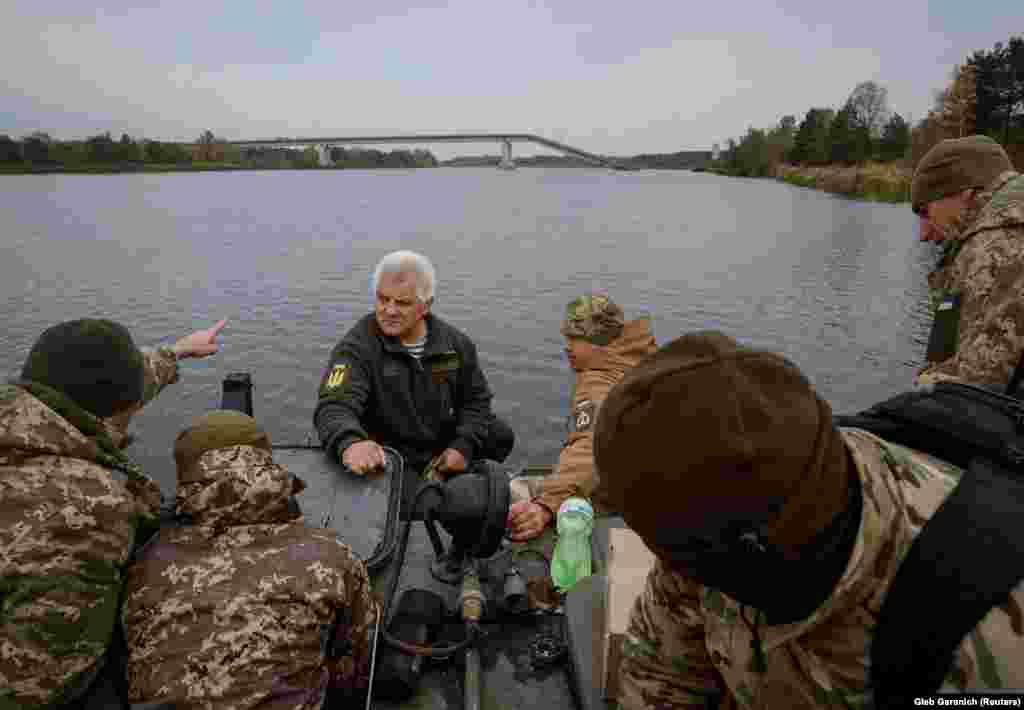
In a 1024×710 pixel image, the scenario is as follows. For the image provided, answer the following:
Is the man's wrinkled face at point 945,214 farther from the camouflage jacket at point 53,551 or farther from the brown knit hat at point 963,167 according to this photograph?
the camouflage jacket at point 53,551

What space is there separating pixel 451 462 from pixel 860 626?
10.2 feet

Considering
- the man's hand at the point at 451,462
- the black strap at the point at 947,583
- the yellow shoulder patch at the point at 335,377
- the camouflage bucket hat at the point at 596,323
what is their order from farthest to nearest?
the camouflage bucket hat at the point at 596,323, the man's hand at the point at 451,462, the yellow shoulder patch at the point at 335,377, the black strap at the point at 947,583

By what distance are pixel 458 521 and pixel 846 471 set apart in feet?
6.46

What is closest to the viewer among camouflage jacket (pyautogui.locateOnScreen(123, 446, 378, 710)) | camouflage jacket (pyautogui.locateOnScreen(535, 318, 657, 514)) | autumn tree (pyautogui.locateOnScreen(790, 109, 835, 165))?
camouflage jacket (pyautogui.locateOnScreen(123, 446, 378, 710))

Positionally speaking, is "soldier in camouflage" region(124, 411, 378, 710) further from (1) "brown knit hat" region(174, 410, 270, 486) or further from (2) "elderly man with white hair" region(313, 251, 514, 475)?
(2) "elderly man with white hair" region(313, 251, 514, 475)

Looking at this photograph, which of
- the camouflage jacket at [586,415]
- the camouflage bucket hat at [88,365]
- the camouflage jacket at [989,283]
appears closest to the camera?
the camouflage bucket hat at [88,365]

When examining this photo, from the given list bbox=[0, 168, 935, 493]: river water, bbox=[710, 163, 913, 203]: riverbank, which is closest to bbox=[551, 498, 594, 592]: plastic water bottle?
bbox=[0, 168, 935, 493]: river water

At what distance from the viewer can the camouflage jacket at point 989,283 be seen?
2979 millimetres

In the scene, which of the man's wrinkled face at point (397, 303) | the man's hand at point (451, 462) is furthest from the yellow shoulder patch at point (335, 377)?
the man's hand at point (451, 462)

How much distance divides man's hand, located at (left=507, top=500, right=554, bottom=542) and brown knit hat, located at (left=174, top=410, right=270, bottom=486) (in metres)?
1.60

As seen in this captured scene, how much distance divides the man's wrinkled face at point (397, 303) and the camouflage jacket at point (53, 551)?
2.23 m

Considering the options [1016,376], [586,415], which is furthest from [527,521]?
[1016,376]

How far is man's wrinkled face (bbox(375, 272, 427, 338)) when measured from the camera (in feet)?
13.5

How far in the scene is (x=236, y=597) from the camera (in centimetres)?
201
